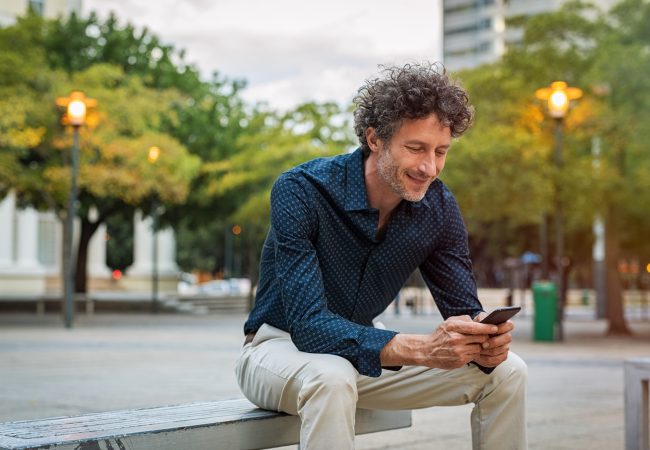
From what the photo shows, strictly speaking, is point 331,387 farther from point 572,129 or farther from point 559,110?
point 572,129

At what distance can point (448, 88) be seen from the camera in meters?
3.52

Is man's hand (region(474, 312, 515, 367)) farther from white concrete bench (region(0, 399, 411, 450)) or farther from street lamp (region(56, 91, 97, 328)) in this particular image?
street lamp (region(56, 91, 97, 328))

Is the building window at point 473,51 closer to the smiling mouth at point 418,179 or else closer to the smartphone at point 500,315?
the smiling mouth at point 418,179

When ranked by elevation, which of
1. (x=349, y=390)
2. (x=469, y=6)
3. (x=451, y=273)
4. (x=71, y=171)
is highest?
(x=469, y=6)

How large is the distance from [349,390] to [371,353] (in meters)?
0.16

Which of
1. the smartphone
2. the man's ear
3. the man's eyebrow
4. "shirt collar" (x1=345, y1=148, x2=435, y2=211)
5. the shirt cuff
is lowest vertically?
the shirt cuff

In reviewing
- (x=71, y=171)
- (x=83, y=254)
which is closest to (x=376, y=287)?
(x=71, y=171)

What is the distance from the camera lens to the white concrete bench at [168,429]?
322 cm

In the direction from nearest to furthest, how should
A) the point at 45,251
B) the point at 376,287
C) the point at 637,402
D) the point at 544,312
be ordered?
the point at 376,287 < the point at 637,402 < the point at 544,312 < the point at 45,251

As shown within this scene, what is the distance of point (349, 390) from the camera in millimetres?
3258

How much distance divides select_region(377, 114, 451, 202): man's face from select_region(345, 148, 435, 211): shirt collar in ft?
0.36

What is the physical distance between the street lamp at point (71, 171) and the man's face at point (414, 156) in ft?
62.8

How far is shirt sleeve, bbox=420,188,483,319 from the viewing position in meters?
3.88

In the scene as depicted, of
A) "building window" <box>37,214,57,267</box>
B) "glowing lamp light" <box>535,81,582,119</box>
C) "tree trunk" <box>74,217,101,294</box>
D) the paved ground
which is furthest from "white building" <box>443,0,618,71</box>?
the paved ground
